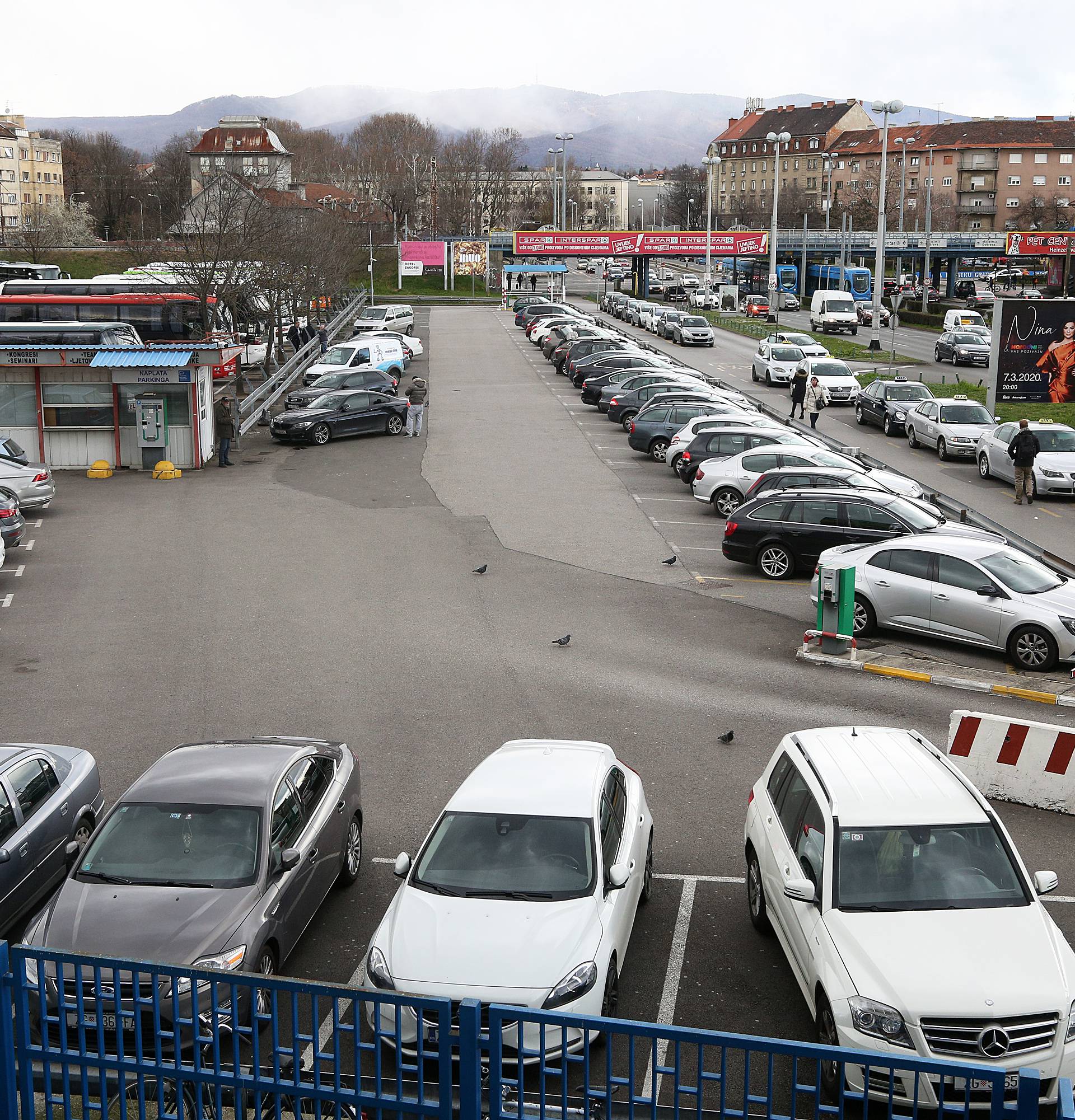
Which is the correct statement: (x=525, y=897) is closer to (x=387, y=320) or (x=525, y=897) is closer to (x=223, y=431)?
(x=223, y=431)

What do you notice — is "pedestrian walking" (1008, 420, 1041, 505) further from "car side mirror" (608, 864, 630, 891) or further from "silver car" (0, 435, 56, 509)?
"car side mirror" (608, 864, 630, 891)

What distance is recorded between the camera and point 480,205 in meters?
151

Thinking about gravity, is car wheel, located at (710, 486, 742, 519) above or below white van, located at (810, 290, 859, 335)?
below

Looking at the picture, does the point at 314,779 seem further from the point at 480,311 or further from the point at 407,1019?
the point at 480,311

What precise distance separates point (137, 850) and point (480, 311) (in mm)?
78355

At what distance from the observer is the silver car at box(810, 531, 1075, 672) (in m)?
14.6

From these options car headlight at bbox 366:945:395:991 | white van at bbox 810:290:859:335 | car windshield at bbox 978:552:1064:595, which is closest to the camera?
car headlight at bbox 366:945:395:991

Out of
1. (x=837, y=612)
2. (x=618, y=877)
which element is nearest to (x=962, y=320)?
(x=837, y=612)

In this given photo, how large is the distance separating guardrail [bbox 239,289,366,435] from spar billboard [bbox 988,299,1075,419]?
20.5 m

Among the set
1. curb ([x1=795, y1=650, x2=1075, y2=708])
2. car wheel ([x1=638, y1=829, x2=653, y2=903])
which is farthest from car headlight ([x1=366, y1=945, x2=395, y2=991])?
curb ([x1=795, y1=650, x2=1075, y2=708])

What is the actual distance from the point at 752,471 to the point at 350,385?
15.8 m

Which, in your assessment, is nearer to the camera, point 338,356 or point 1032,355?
point 1032,355

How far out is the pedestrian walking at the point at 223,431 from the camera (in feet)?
96.4

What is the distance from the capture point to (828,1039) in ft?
22.2
